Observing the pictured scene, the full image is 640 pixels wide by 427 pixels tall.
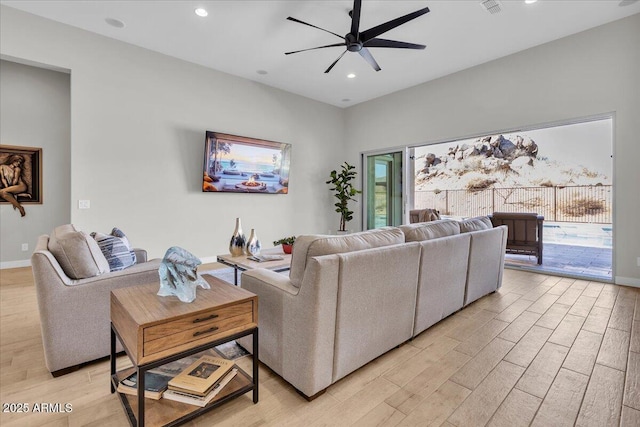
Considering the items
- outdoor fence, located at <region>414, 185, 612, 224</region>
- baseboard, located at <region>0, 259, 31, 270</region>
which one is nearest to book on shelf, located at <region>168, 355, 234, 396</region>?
baseboard, located at <region>0, 259, 31, 270</region>

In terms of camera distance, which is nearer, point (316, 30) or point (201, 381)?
point (201, 381)

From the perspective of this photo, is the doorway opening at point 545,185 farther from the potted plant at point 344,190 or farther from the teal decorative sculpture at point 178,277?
the teal decorative sculpture at point 178,277

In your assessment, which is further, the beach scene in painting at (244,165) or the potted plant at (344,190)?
the potted plant at (344,190)

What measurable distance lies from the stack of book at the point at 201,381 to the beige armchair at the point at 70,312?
798mm

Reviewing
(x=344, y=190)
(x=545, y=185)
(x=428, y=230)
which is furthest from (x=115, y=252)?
(x=545, y=185)

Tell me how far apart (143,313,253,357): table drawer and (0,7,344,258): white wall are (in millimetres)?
3500

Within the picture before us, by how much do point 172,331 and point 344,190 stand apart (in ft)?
18.0

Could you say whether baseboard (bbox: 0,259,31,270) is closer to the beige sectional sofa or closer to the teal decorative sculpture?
the beige sectional sofa

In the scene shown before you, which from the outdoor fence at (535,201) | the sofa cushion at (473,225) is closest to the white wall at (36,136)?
the sofa cushion at (473,225)

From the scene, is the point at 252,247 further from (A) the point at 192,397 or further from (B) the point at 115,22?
(B) the point at 115,22

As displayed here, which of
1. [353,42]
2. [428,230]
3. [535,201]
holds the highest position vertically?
[353,42]

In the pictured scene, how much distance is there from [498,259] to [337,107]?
494cm

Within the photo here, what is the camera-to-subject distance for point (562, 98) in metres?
4.02

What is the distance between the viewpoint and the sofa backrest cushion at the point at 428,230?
2238 mm
